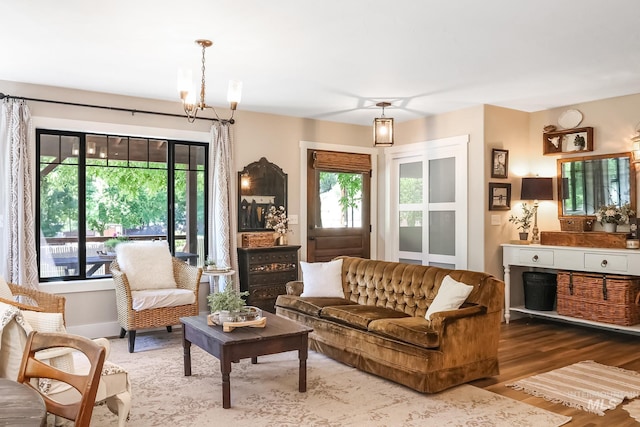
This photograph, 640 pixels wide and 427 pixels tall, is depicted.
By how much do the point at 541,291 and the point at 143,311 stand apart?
4.37m

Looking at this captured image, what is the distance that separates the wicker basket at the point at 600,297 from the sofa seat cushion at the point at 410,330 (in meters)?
2.35

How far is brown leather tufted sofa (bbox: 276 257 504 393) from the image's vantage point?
3.72m

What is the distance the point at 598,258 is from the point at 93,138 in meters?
5.53

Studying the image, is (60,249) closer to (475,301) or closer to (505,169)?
(475,301)

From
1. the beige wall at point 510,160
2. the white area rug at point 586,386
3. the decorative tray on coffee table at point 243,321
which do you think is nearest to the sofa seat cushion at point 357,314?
the decorative tray on coffee table at point 243,321

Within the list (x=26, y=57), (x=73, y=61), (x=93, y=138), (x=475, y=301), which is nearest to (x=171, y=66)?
(x=73, y=61)

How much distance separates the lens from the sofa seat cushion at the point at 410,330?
3670mm

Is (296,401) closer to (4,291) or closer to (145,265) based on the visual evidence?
(4,291)

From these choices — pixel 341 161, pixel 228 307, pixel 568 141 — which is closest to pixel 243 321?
pixel 228 307

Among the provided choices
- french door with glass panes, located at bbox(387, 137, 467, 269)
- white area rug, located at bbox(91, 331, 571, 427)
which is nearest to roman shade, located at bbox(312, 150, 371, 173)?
french door with glass panes, located at bbox(387, 137, 467, 269)

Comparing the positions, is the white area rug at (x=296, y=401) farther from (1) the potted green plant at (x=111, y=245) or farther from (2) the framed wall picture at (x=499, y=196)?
(2) the framed wall picture at (x=499, y=196)

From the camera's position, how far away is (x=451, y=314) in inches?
148

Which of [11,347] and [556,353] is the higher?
[11,347]

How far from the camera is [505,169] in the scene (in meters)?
6.30
